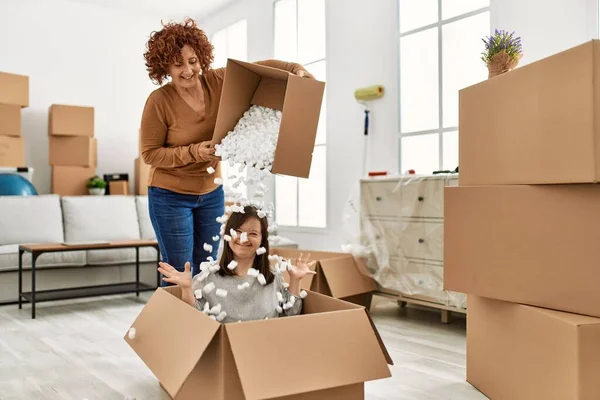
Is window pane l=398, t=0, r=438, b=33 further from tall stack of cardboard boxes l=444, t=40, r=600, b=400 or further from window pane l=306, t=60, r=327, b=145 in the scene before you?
tall stack of cardboard boxes l=444, t=40, r=600, b=400

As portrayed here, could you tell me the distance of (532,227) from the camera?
65.6 inches

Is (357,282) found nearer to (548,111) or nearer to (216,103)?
(216,103)

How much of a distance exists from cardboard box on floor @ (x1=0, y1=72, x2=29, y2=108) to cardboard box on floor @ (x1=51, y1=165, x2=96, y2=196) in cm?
74

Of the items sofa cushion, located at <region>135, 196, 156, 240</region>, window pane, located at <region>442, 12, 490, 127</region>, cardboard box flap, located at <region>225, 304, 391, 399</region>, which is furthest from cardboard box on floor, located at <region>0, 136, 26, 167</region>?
cardboard box flap, located at <region>225, 304, 391, 399</region>

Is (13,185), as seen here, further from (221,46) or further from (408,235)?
(408,235)

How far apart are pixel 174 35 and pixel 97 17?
476 centimetres

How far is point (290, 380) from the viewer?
4.49 feet

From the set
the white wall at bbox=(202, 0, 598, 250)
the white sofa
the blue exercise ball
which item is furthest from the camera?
the blue exercise ball

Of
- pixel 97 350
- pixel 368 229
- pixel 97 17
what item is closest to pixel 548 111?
pixel 368 229

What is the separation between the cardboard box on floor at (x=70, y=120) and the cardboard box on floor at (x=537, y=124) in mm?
4400

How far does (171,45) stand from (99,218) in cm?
281

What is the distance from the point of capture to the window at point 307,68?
4633mm

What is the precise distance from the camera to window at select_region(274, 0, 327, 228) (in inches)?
182

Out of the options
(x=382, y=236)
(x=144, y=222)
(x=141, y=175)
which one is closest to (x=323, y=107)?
(x=382, y=236)
